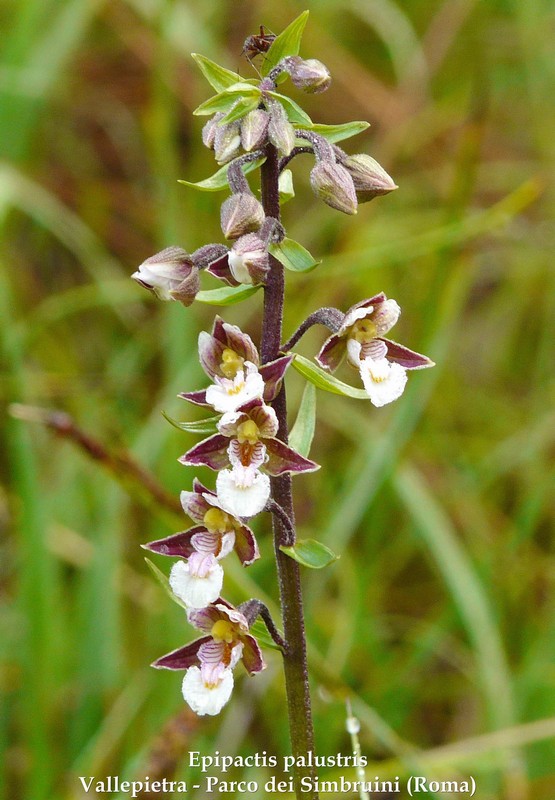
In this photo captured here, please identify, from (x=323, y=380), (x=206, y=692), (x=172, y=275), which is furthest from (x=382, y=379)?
(x=206, y=692)

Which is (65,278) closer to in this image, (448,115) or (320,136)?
(448,115)

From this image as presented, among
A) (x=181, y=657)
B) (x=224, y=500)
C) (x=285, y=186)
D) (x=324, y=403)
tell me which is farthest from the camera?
(x=324, y=403)

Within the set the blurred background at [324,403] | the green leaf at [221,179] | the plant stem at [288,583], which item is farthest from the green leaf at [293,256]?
the blurred background at [324,403]

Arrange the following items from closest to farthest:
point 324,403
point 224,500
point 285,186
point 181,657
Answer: point 224,500, point 181,657, point 285,186, point 324,403

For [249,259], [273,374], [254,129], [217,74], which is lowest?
[273,374]

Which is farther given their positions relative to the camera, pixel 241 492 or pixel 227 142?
pixel 227 142

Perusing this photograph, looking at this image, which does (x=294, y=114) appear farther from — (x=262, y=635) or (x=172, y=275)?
(x=262, y=635)
